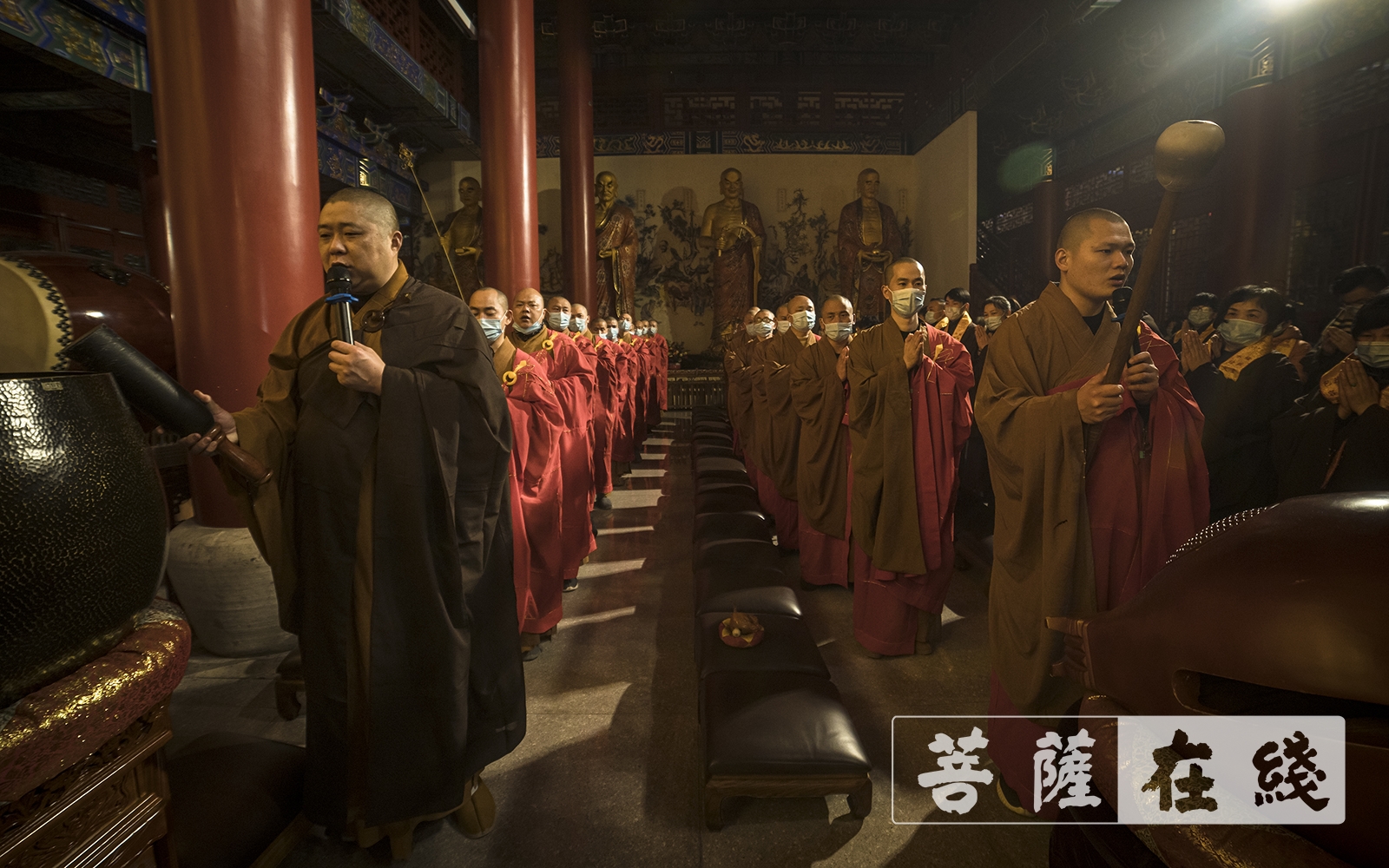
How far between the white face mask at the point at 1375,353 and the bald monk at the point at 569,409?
3415 mm

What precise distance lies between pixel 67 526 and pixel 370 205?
51.6 inches

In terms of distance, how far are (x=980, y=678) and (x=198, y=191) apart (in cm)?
422

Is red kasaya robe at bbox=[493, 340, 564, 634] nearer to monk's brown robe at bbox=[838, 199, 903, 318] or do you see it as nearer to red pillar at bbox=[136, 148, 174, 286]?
red pillar at bbox=[136, 148, 174, 286]

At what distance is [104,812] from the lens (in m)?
0.75

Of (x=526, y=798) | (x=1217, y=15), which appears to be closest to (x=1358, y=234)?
(x=1217, y=15)

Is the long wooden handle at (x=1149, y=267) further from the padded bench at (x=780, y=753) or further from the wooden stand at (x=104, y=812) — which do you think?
the wooden stand at (x=104, y=812)

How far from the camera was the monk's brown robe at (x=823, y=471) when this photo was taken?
3.88 meters

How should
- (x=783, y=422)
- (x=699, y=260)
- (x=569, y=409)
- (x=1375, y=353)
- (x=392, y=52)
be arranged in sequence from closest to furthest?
(x=1375, y=353)
(x=569, y=409)
(x=783, y=422)
(x=392, y=52)
(x=699, y=260)

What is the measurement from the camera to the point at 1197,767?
0.64m

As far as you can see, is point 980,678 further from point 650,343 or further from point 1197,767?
point 650,343

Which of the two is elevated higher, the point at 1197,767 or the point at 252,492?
the point at 252,492

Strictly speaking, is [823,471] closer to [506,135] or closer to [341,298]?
[341,298]

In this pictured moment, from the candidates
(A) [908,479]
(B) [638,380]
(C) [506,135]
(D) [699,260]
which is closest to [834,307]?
(A) [908,479]

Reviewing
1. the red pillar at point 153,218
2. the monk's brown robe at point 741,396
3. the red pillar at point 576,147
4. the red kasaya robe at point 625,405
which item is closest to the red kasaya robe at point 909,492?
the monk's brown robe at point 741,396
